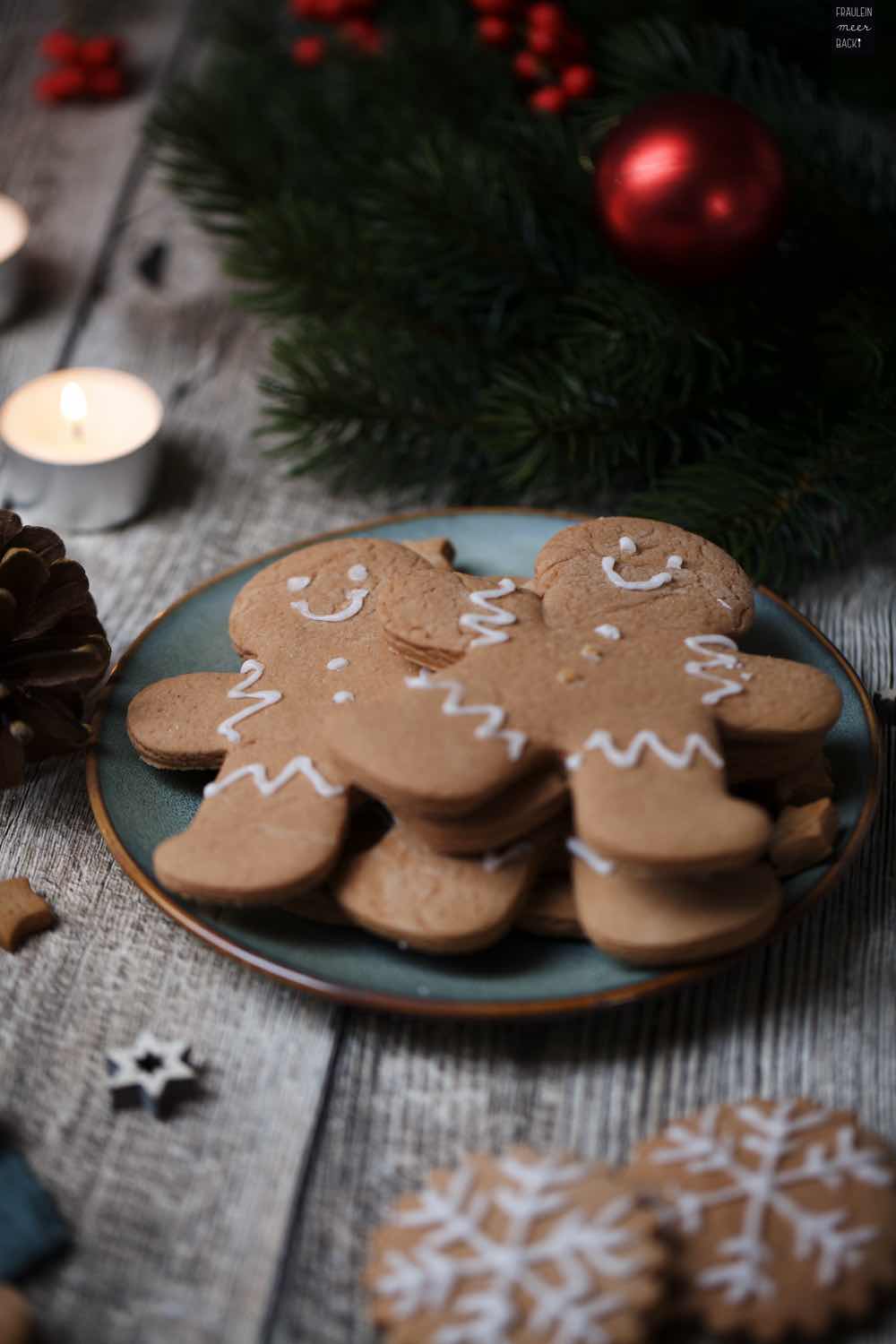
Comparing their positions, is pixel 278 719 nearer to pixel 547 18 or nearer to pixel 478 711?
pixel 478 711

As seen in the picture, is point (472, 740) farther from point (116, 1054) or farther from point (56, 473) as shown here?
point (56, 473)

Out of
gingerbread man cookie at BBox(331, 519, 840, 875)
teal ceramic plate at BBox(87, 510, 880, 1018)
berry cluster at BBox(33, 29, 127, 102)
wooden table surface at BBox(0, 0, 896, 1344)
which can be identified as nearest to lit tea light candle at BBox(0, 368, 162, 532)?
teal ceramic plate at BBox(87, 510, 880, 1018)

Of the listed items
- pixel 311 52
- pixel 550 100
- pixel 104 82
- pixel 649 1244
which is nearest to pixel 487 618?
pixel 649 1244

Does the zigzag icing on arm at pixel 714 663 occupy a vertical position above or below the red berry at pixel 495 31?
below

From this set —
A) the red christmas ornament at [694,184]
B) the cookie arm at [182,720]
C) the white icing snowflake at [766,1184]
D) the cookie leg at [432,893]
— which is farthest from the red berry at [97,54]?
the white icing snowflake at [766,1184]

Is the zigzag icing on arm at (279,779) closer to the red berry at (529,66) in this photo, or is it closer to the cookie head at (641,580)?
the cookie head at (641,580)

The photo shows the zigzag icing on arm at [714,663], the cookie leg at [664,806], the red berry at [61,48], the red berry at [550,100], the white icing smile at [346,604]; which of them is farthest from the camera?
the red berry at [61,48]

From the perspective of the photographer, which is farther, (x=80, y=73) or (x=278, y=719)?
(x=80, y=73)
